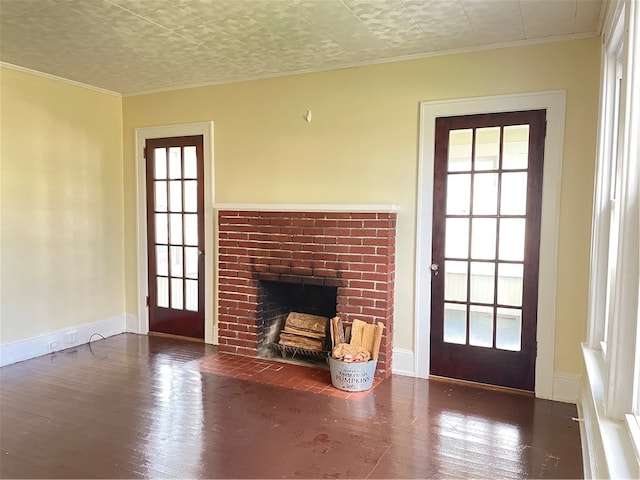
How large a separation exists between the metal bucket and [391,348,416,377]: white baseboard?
1.45 ft

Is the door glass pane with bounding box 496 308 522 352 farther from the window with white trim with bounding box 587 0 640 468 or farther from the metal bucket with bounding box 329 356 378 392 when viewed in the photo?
the window with white trim with bounding box 587 0 640 468

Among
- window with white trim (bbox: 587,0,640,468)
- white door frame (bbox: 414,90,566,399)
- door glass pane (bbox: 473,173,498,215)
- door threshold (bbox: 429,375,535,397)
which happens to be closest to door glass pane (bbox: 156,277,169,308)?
door threshold (bbox: 429,375,535,397)

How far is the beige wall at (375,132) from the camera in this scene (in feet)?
11.2

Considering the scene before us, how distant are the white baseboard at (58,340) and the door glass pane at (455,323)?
3605mm

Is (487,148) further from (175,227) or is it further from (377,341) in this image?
(175,227)

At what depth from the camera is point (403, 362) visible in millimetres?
4055

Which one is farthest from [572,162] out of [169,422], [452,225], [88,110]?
[88,110]

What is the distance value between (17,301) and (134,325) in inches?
51.7

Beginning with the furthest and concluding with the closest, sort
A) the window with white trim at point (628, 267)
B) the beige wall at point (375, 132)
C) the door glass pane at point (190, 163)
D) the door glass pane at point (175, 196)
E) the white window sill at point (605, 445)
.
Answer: the door glass pane at point (175, 196)
the door glass pane at point (190, 163)
the beige wall at point (375, 132)
the window with white trim at point (628, 267)
the white window sill at point (605, 445)

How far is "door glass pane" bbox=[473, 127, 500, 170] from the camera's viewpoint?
367 cm

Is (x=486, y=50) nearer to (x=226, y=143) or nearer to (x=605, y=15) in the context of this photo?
(x=605, y=15)

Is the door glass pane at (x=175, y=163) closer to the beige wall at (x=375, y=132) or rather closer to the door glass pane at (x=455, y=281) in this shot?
the beige wall at (x=375, y=132)

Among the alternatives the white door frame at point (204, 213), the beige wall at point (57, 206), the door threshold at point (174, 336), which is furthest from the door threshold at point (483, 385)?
the beige wall at point (57, 206)

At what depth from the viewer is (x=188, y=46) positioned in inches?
145
